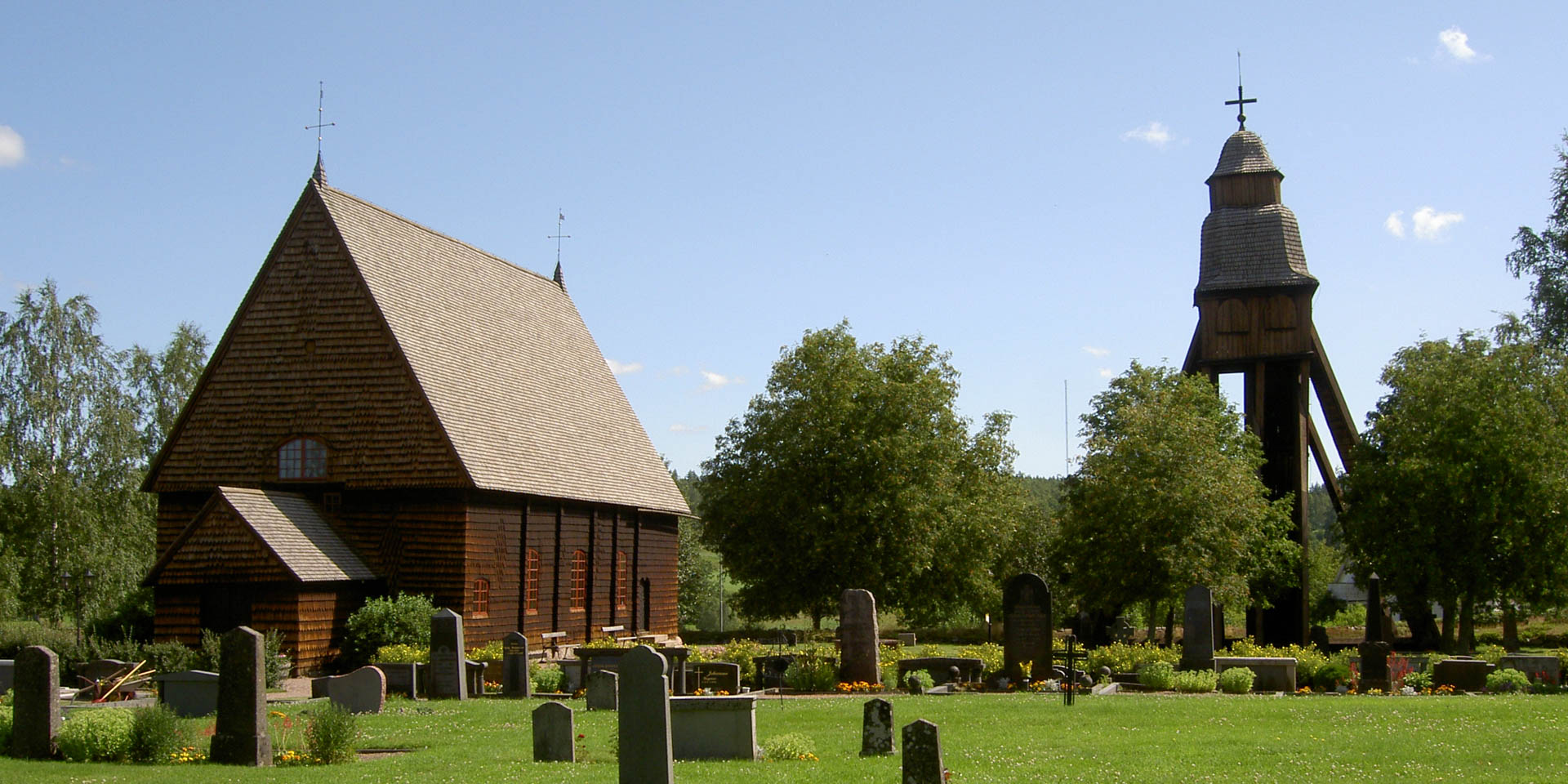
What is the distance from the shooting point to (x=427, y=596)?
30.2 meters

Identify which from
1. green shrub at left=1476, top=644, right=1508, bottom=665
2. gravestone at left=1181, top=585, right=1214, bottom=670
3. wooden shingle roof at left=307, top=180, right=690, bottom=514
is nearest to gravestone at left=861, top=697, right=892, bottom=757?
gravestone at left=1181, top=585, right=1214, bottom=670

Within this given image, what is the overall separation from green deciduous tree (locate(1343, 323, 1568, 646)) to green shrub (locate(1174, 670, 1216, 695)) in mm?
14969

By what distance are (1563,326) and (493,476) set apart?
28318mm

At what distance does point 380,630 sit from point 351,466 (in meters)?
4.56

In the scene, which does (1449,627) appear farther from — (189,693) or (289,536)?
(189,693)

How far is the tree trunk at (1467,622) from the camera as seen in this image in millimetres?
36406

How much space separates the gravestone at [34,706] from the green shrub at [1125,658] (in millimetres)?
17604

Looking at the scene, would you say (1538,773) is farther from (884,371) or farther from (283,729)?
(884,371)

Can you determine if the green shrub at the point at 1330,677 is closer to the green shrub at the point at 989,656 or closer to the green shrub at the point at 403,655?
the green shrub at the point at 989,656

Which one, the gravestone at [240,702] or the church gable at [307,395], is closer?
the gravestone at [240,702]

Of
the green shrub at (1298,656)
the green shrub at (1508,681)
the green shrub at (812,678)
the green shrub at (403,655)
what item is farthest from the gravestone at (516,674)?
the green shrub at (1508,681)

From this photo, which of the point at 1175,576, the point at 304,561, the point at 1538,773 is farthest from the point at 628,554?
the point at 1538,773

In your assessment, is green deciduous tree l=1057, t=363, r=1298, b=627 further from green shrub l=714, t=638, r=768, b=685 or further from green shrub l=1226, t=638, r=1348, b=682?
green shrub l=714, t=638, r=768, b=685

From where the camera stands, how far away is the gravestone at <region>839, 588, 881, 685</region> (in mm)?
24734
